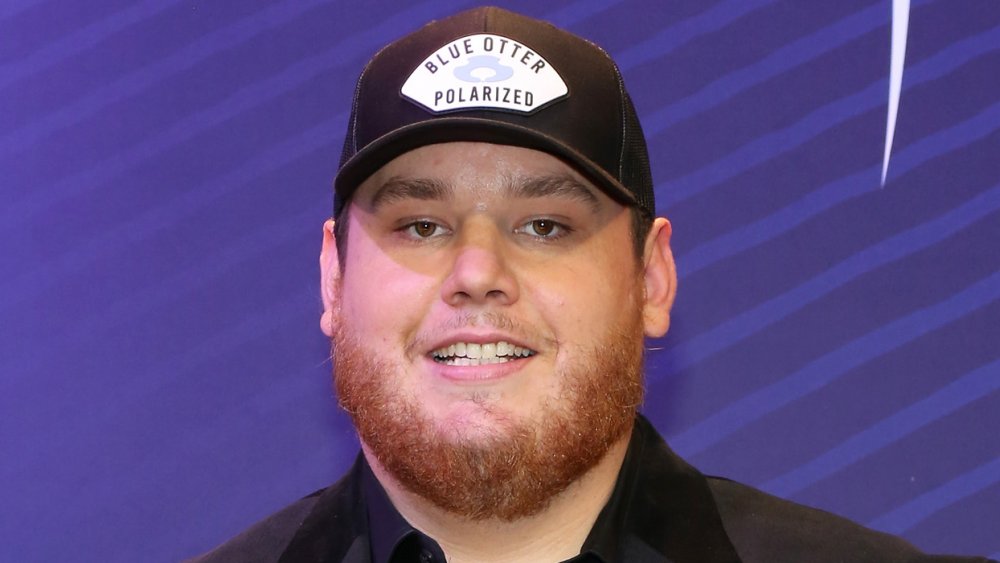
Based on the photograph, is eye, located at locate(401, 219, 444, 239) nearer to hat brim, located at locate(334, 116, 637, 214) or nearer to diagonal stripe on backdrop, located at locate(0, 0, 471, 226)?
hat brim, located at locate(334, 116, 637, 214)

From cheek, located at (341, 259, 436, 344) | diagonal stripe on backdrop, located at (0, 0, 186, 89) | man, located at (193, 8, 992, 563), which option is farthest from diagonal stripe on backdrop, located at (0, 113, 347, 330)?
cheek, located at (341, 259, 436, 344)

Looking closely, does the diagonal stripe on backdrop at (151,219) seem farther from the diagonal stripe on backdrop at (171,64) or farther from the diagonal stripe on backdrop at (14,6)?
the diagonal stripe on backdrop at (14,6)

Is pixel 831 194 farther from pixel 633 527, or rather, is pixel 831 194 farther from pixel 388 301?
pixel 388 301

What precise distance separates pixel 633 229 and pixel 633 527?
0.41 m

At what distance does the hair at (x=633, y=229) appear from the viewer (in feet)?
5.84

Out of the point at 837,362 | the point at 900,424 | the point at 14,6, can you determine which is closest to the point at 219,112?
the point at 14,6

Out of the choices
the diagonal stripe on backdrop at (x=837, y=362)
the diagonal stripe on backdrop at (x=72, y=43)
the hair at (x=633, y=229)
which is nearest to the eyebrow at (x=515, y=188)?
the hair at (x=633, y=229)

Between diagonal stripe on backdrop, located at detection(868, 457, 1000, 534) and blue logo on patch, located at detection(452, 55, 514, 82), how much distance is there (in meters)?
0.98

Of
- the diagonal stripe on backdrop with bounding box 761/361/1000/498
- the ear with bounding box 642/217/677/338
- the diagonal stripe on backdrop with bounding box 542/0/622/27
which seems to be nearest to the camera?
the ear with bounding box 642/217/677/338

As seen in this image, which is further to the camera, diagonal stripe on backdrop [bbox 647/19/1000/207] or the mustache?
diagonal stripe on backdrop [bbox 647/19/1000/207]

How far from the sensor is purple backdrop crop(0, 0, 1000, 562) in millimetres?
2070

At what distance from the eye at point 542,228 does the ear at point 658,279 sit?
0.20 meters

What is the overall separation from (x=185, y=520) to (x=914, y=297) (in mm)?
1261

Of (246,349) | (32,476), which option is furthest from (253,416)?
A: (32,476)
